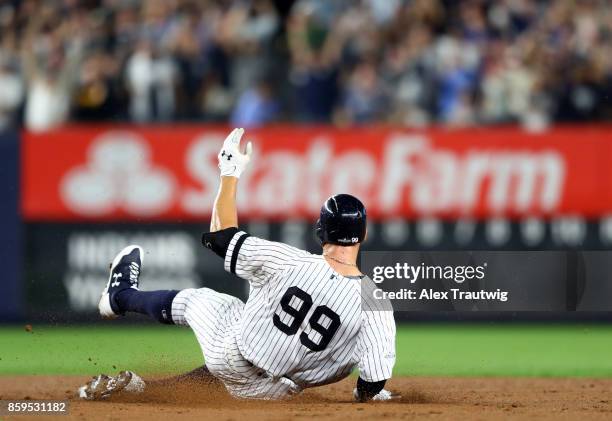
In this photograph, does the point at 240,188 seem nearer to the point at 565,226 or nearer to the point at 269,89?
the point at 269,89

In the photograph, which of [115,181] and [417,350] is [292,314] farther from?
[115,181]

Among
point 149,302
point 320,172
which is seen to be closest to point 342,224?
point 149,302

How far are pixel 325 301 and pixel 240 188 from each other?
744 centimetres

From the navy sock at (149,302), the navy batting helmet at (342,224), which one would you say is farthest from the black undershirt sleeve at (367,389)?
the navy sock at (149,302)

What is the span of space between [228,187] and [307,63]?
8240 millimetres

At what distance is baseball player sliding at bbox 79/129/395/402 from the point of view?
7.17 m

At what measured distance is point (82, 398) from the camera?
7.90m

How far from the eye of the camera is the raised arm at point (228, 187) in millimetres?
7324

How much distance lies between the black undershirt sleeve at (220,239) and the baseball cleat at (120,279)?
41.7 inches

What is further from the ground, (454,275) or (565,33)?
(565,33)

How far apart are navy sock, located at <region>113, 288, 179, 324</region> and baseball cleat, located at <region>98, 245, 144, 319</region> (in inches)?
2.1

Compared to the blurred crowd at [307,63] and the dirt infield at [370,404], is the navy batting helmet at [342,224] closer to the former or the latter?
the dirt infield at [370,404]

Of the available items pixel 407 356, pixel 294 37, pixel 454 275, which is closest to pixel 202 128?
pixel 294 37
